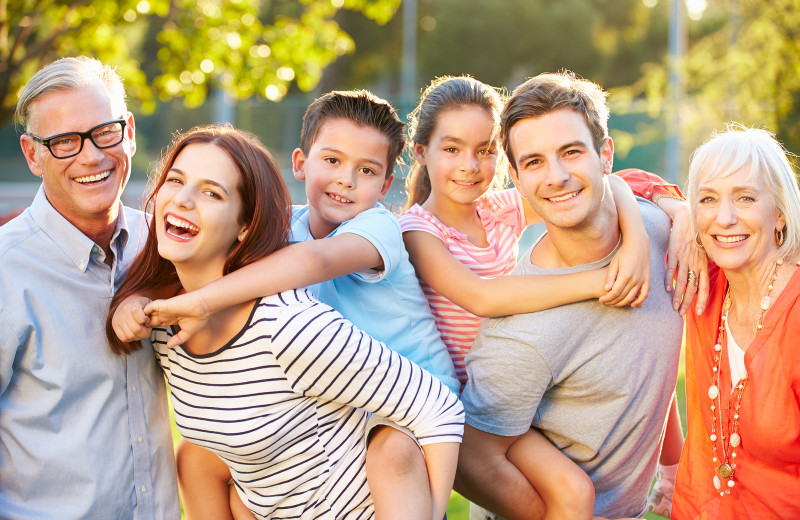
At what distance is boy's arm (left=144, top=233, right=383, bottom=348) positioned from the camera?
283 cm

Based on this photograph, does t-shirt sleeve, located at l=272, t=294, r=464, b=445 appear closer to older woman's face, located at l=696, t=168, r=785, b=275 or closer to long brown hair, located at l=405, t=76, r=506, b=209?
older woman's face, located at l=696, t=168, r=785, b=275

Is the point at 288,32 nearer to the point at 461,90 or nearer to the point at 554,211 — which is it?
the point at 461,90

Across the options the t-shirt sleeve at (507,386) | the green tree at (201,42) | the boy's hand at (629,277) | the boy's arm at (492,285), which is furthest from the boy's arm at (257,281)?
the green tree at (201,42)

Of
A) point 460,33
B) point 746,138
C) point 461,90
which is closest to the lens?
point 746,138

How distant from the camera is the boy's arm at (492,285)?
3.26 meters

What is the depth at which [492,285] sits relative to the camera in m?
3.40

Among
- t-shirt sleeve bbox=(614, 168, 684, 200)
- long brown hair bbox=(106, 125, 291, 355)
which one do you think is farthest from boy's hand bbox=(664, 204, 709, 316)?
long brown hair bbox=(106, 125, 291, 355)

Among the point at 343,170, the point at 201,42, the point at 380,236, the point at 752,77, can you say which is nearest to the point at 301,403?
the point at 380,236

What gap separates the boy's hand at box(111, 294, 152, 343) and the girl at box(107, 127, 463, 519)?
0.16 metres

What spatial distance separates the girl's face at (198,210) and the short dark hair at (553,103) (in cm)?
122

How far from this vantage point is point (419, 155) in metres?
4.22

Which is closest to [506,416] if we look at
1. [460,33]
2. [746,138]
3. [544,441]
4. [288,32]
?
[544,441]

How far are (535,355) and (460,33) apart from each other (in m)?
42.0

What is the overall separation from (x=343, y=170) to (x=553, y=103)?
103 centimetres
